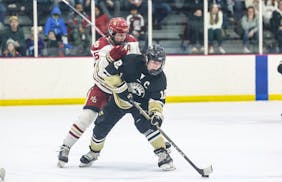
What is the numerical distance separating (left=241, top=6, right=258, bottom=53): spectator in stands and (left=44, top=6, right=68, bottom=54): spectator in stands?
2.61 meters

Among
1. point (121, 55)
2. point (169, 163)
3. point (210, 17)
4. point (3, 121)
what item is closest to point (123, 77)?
point (121, 55)

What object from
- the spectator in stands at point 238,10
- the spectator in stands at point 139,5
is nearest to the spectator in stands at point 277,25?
the spectator in stands at point 238,10

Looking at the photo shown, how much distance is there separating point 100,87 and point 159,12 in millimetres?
6325

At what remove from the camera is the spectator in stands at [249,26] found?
1287cm

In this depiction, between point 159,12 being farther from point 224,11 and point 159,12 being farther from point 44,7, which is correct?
point 44,7

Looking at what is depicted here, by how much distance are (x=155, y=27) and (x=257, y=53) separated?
5.02 feet

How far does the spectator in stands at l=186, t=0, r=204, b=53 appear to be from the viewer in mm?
12719

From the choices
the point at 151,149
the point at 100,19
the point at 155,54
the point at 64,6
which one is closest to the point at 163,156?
the point at 155,54

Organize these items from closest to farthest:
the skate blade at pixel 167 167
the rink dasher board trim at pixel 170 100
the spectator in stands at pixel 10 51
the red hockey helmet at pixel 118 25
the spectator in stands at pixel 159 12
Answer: the skate blade at pixel 167 167
the red hockey helmet at pixel 118 25
the rink dasher board trim at pixel 170 100
the spectator in stands at pixel 10 51
the spectator in stands at pixel 159 12

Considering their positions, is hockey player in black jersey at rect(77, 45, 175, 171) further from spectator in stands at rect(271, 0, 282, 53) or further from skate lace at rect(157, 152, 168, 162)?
spectator in stands at rect(271, 0, 282, 53)

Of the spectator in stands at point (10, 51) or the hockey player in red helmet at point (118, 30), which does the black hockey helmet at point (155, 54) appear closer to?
the hockey player in red helmet at point (118, 30)

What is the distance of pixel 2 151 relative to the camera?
730 centimetres

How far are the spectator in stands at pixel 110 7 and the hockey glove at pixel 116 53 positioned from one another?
6194 millimetres

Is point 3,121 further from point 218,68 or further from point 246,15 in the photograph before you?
point 246,15
